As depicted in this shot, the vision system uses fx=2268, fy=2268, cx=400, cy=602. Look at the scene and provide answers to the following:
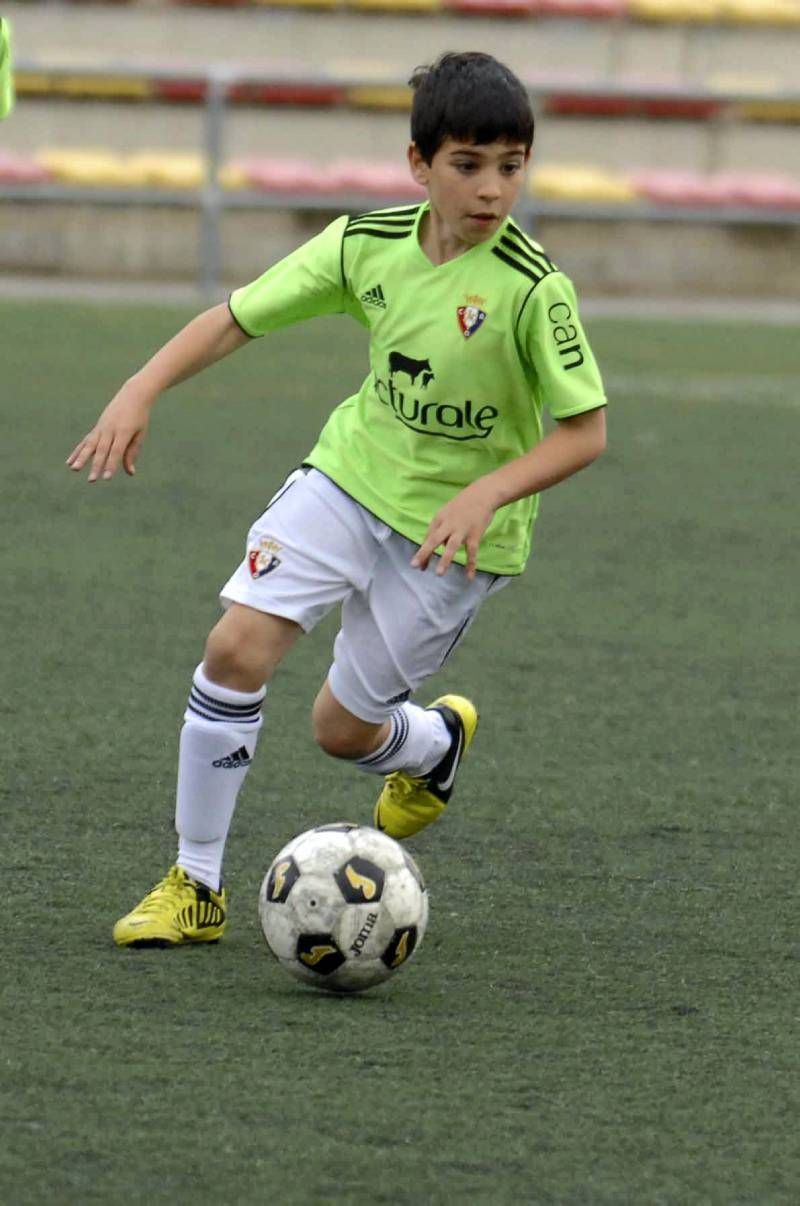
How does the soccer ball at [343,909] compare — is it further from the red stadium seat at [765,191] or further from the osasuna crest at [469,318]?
the red stadium seat at [765,191]

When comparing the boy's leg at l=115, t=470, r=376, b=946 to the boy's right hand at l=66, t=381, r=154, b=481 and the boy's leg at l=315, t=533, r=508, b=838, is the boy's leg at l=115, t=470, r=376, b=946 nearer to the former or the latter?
the boy's leg at l=315, t=533, r=508, b=838

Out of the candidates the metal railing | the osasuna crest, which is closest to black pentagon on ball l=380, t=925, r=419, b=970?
the osasuna crest

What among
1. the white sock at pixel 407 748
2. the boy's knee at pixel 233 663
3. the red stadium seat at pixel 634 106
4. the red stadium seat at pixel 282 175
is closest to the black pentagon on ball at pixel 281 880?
the boy's knee at pixel 233 663

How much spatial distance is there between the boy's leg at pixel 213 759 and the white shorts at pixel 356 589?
0.07 metres

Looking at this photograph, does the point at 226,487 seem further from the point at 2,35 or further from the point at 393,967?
the point at 393,967

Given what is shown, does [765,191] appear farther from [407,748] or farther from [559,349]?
[559,349]

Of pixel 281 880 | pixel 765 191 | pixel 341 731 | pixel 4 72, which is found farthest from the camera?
pixel 765 191

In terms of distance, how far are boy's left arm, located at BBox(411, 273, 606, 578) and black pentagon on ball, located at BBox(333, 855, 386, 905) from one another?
47cm

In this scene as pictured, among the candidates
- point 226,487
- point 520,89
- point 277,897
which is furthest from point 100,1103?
point 226,487

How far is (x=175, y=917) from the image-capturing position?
362cm

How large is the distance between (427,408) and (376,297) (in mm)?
208

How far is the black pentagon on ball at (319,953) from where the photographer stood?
3387 mm

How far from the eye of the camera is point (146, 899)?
3.67 meters

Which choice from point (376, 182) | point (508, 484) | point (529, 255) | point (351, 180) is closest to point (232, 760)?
point (508, 484)
